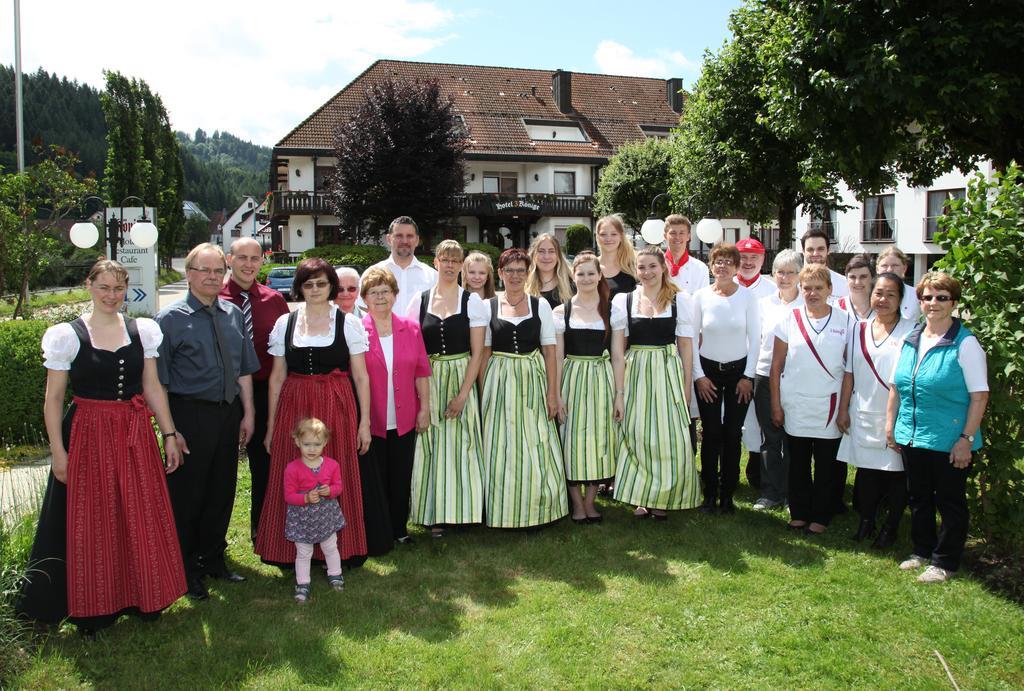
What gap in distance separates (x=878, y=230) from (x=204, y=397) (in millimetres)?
30231

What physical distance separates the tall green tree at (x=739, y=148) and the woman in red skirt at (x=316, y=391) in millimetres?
14635

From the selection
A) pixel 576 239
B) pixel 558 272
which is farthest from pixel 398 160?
pixel 558 272

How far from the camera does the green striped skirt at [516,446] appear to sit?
5.51 meters

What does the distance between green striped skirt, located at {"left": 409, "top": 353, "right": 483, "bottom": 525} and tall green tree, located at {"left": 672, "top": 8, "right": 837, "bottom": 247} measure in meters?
13.8

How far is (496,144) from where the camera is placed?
40688 millimetres

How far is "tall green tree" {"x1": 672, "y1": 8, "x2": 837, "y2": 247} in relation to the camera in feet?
58.3

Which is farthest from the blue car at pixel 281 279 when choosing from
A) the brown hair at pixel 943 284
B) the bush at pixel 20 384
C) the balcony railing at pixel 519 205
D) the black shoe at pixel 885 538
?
the brown hair at pixel 943 284

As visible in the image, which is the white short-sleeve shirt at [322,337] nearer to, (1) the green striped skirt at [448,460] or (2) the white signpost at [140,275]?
(1) the green striped skirt at [448,460]

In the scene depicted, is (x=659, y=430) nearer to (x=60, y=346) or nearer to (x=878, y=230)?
(x=60, y=346)

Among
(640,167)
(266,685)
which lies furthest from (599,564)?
(640,167)

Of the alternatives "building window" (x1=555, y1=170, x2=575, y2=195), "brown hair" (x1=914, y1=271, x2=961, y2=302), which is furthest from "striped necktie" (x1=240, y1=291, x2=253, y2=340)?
"building window" (x1=555, y1=170, x2=575, y2=195)

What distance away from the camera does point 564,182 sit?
138ft

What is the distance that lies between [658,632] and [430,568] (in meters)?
1.61

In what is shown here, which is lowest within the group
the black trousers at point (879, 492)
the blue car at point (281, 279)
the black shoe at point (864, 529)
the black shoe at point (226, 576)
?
the black shoe at point (226, 576)
